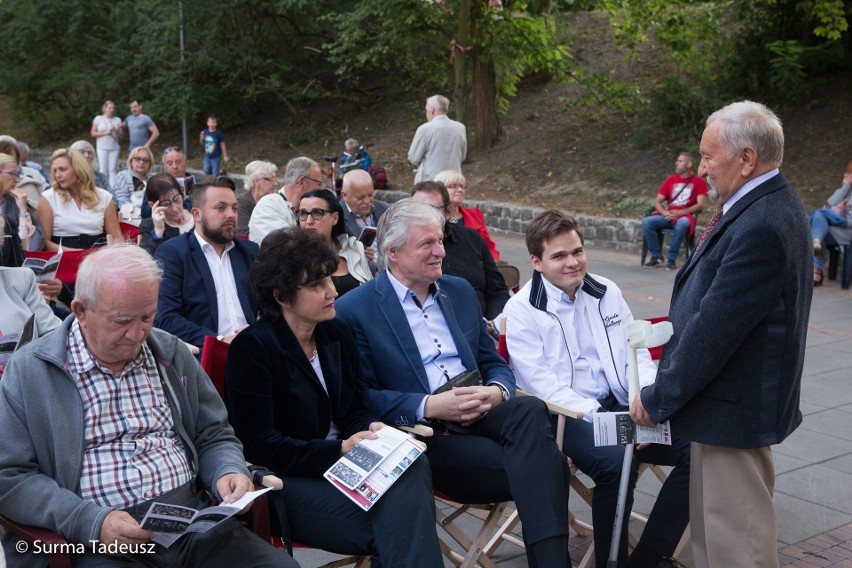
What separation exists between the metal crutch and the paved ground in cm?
51

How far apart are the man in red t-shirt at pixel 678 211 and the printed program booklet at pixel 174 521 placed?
961 centimetres

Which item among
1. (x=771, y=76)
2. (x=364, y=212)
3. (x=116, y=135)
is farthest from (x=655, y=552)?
(x=116, y=135)

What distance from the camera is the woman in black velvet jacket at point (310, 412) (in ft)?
10.1

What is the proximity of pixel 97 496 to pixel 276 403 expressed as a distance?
0.71 metres

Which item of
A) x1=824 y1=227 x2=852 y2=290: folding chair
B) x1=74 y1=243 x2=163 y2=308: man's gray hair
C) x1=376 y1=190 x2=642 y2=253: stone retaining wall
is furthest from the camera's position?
x1=376 y1=190 x2=642 y2=253: stone retaining wall

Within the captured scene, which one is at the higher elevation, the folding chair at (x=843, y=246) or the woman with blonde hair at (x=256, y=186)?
the woman with blonde hair at (x=256, y=186)

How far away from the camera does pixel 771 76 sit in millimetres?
15281

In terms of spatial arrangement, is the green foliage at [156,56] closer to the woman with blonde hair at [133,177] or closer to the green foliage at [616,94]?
the green foliage at [616,94]

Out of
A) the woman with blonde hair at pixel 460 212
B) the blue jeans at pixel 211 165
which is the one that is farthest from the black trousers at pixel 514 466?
the blue jeans at pixel 211 165

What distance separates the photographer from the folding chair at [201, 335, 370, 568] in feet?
9.75

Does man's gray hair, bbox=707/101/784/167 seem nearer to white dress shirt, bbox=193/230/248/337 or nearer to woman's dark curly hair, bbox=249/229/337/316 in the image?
woman's dark curly hair, bbox=249/229/337/316

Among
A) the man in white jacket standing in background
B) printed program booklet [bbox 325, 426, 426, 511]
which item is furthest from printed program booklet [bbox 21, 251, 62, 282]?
the man in white jacket standing in background

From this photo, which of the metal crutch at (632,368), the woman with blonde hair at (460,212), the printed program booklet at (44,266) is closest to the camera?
the metal crutch at (632,368)

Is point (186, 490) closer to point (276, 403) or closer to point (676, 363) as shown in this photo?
point (276, 403)
